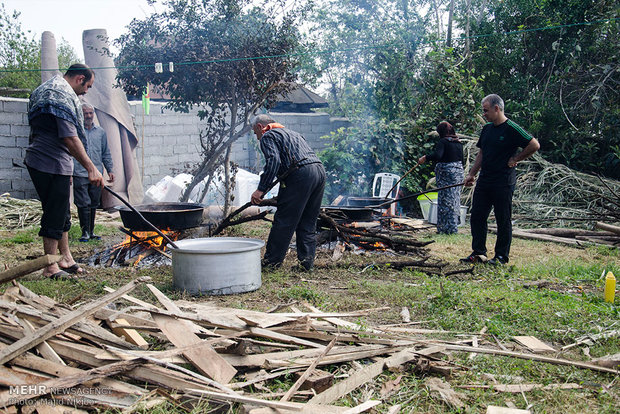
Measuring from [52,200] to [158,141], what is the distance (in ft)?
23.3

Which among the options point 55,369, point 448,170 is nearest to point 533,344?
point 55,369

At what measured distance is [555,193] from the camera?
33.7 feet

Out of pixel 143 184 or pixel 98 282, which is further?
pixel 143 184

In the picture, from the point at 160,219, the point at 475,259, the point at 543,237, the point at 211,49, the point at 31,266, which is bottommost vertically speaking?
the point at 543,237

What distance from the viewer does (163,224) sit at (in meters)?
5.38

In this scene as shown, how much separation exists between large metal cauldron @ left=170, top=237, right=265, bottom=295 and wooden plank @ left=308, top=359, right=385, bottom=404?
2.06m

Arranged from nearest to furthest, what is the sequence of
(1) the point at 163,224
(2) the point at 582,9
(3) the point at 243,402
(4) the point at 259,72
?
(3) the point at 243,402 → (1) the point at 163,224 → (4) the point at 259,72 → (2) the point at 582,9

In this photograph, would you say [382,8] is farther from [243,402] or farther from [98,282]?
[243,402]

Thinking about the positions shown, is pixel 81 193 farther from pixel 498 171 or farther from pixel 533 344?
pixel 533 344

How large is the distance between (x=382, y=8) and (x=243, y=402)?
2465 cm

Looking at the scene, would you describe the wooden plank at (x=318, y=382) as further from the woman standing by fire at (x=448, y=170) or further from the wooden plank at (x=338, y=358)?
the woman standing by fire at (x=448, y=170)

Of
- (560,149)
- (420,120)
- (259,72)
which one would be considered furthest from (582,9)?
(259,72)

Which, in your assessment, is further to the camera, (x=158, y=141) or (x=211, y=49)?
(x=158, y=141)

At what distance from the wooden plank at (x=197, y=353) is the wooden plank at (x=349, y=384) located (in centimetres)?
51
